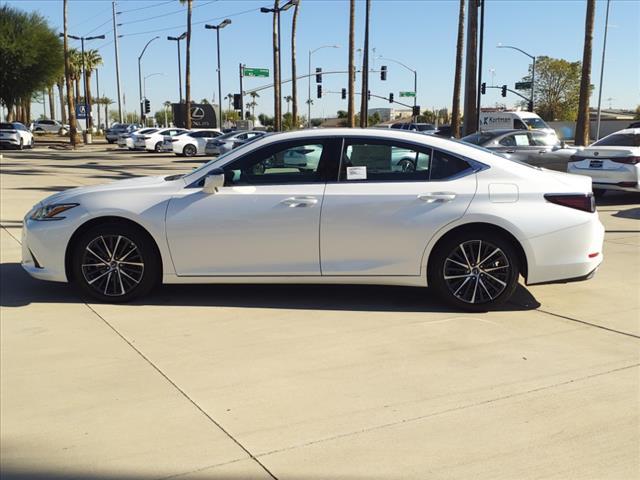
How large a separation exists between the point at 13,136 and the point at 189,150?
11.0m

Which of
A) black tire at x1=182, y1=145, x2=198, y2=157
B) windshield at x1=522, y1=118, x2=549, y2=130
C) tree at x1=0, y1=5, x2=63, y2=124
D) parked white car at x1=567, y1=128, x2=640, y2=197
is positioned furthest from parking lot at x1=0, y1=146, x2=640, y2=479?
tree at x1=0, y1=5, x2=63, y2=124

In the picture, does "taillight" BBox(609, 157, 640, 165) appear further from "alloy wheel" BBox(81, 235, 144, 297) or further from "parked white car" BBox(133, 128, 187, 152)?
"parked white car" BBox(133, 128, 187, 152)

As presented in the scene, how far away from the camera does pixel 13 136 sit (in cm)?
3831

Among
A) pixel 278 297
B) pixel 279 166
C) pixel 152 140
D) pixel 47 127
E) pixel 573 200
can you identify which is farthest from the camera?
pixel 47 127

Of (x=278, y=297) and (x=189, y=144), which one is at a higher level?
(x=189, y=144)

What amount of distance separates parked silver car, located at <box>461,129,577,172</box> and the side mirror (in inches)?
420

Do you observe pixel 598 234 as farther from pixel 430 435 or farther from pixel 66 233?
pixel 66 233

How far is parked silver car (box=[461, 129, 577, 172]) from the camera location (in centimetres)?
1530

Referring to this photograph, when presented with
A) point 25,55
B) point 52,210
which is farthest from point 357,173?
point 25,55

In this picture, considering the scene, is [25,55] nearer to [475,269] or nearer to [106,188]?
[106,188]

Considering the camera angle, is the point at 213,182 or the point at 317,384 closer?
the point at 317,384

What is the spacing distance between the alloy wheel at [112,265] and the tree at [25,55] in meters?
46.9

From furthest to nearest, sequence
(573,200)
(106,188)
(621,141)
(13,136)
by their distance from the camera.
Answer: (13,136)
(621,141)
(106,188)
(573,200)

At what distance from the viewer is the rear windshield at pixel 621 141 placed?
44.2 ft
